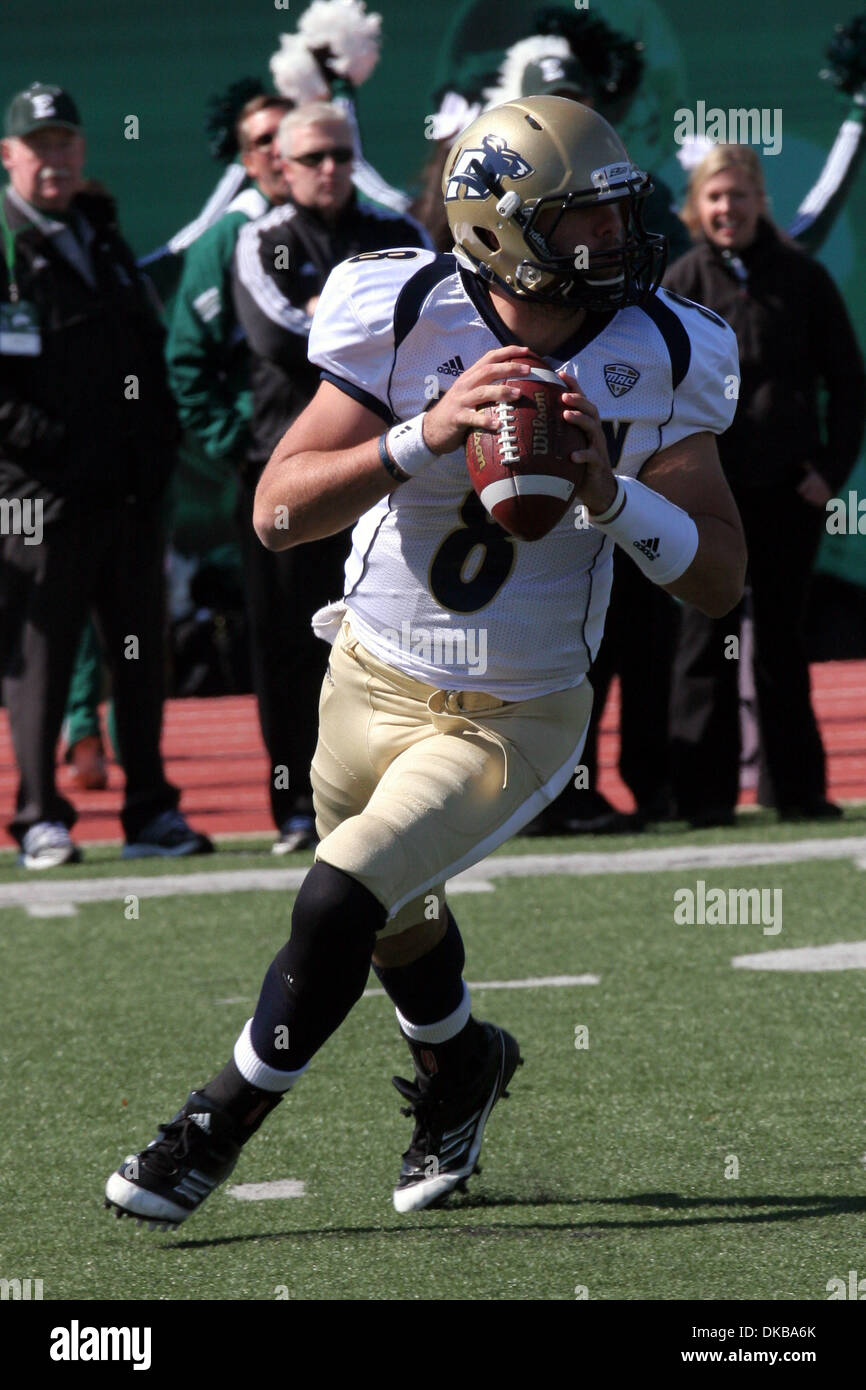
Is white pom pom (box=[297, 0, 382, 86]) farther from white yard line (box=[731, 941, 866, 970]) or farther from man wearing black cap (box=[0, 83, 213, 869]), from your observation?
white yard line (box=[731, 941, 866, 970])

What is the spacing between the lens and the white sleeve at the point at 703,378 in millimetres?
3152

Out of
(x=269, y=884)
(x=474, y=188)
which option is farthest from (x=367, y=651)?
(x=269, y=884)

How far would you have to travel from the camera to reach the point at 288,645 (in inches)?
251

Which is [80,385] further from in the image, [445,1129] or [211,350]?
[445,1129]

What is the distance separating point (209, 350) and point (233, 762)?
2.46m

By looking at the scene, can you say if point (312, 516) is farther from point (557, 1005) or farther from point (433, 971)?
point (557, 1005)

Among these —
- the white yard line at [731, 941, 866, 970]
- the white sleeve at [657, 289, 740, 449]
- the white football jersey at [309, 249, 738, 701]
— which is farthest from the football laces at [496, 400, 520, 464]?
the white yard line at [731, 941, 866, 970]

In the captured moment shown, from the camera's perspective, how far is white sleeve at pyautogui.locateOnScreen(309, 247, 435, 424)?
309cm

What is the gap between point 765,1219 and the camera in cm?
317

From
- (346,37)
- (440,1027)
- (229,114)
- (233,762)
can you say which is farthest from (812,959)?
(229,114)

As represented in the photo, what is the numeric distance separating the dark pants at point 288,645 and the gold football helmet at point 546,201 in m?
3.20

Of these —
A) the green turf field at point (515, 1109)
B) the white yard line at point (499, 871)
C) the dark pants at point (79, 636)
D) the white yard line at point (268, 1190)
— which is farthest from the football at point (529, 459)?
the dark pants at point (79, 636)

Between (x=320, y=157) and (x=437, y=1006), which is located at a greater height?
(x=320, y=157)

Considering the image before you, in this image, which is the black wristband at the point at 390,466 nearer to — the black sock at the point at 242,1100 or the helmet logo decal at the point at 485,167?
the helmet logo decal at the point at 485,167
